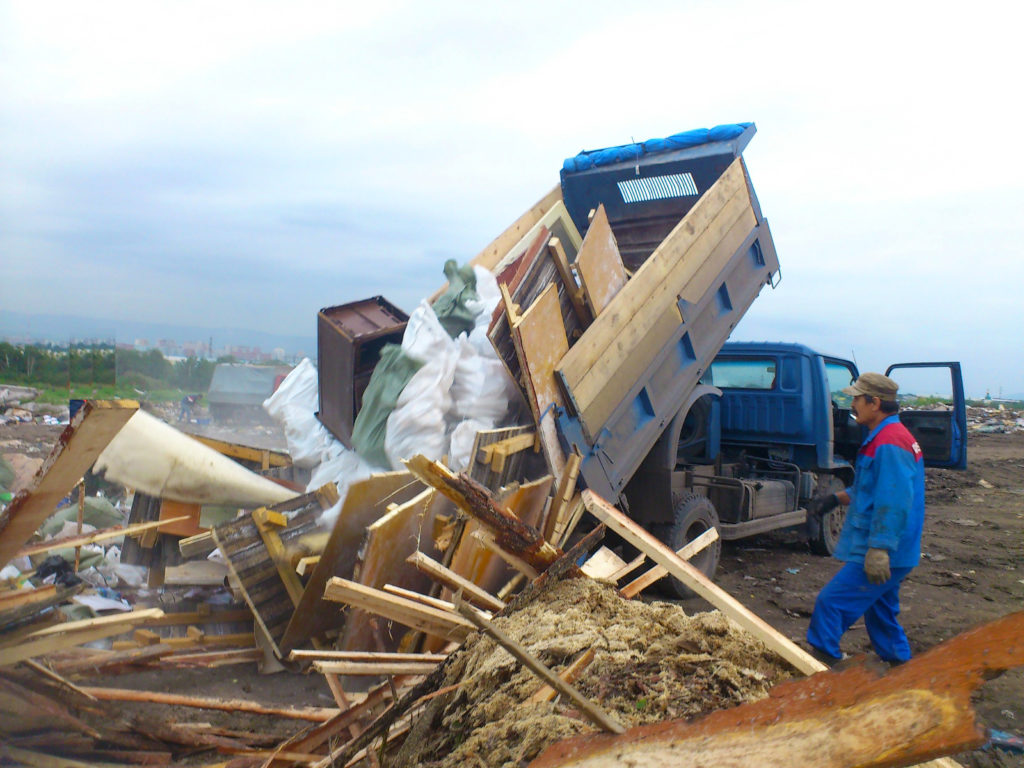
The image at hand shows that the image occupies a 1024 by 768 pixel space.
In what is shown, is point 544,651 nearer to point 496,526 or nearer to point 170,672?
point 496,526

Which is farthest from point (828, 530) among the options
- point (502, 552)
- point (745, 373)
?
point (502, 552)

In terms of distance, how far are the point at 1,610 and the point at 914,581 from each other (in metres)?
6.56

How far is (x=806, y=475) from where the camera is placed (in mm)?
6504

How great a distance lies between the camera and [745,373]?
6832mm

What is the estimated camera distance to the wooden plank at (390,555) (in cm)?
307

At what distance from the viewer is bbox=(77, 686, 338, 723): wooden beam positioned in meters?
2.84

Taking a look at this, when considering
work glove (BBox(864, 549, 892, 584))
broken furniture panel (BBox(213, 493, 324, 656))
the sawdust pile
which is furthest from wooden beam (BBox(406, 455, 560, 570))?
work glove (BBox(864, 549, 892, 584))

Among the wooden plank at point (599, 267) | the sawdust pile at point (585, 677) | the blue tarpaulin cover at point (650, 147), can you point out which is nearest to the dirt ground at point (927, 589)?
the sawdust pile at point (585, 677)

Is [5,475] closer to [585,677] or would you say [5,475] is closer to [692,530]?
[692,530]

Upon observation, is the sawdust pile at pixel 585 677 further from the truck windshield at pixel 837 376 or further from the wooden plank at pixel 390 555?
the truck windshield at pixel 837 376

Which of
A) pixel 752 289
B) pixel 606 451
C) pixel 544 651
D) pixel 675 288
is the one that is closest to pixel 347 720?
pixel 544 651

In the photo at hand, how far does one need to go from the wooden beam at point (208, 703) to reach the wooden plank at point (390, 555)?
35 cm

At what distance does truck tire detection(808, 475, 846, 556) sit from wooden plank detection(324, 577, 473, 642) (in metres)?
5.43

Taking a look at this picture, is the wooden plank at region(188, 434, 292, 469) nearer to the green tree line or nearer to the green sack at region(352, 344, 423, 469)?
the green tree line
